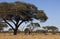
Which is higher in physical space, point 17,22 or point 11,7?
point 11,7

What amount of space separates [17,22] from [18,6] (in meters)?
3.09

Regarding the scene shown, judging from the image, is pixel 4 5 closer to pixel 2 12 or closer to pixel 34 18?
pixel 2 12

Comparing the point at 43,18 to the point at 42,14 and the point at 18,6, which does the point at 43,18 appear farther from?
the point at 18,6

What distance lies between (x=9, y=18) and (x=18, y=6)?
3155mm

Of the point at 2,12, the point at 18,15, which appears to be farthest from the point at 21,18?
the point at 2,12

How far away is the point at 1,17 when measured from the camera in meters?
40.8

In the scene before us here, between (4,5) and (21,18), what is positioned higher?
(4,5)

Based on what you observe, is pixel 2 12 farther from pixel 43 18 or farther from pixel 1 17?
pixel 43 18

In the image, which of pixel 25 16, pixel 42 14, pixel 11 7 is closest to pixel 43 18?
pixel 42 14

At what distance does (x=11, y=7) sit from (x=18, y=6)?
1474 mm

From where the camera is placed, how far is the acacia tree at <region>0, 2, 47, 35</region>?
133 ft

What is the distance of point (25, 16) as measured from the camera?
4109 cm

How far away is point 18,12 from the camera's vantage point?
133ft

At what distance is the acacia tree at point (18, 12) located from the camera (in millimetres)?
40406
